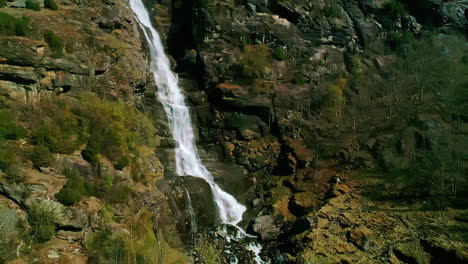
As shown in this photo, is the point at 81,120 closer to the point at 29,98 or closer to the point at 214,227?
the point at 29,98

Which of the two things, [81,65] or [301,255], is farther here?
[81,65]

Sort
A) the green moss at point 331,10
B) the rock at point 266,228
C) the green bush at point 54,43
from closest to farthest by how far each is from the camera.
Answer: the green bush at point 54,43
the rock at point 266,228
the green moss at point 331,10

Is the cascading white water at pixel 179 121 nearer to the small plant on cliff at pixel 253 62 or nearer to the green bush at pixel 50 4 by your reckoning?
the small plant on cliff at pixel 253 62

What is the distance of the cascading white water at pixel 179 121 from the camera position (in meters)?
27.8

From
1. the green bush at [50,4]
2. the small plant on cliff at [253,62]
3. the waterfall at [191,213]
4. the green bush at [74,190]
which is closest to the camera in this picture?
the green bush at [74,190]

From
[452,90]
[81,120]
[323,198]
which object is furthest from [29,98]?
[452,90]

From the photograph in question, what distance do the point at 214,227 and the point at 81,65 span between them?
15564mm

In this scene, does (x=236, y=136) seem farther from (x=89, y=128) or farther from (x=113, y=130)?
(x=89, y=128)

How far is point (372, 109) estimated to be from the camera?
4228 cm

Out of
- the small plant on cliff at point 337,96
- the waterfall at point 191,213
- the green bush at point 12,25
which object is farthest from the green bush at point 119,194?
the small plant on cliff at point 337,96

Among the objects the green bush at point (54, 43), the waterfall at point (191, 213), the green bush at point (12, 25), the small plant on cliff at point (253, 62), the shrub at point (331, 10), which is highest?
the shrub at point (331, 10)

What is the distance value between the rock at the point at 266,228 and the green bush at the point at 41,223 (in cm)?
1359

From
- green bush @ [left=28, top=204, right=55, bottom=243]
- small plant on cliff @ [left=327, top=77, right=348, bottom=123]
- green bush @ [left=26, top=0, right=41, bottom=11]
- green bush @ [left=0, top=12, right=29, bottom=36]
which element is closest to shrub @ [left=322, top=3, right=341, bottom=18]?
small plant on cliff @ [left=327, top=77, right=348, bottom=123]

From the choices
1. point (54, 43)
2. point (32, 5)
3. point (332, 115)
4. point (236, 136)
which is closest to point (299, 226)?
point (236, 136)
